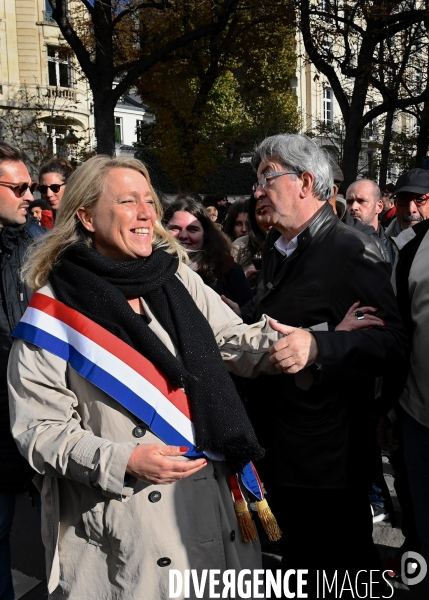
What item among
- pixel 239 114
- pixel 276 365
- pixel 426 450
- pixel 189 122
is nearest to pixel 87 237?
pixel 276 365

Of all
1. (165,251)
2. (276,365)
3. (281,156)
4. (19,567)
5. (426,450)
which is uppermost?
(281,156)

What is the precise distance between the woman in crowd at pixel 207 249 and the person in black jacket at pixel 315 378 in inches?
59.2

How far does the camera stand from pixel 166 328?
2.39 m

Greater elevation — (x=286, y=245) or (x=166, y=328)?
(x=286, y=245)

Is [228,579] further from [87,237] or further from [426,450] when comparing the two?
[87,237]

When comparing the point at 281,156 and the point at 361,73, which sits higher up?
the point at 361,73

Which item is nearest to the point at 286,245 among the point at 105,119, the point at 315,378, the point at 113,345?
the point at 315,378

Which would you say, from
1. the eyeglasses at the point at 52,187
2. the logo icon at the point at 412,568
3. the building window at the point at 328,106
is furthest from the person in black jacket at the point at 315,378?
the building window at the point at 328,106

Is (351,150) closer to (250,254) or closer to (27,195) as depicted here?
(250,254)

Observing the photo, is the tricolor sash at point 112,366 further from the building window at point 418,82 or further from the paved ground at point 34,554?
the building window at point 418,82

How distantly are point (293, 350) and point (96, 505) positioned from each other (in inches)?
33.8

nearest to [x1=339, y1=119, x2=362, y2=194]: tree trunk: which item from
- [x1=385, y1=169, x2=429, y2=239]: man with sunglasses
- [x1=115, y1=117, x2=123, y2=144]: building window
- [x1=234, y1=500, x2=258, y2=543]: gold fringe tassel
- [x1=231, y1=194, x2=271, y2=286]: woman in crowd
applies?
[x1=231, y1=194, x2=271, y2=286]: woman in crowd

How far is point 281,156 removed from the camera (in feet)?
9.64

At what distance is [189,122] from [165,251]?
42.5 ft
